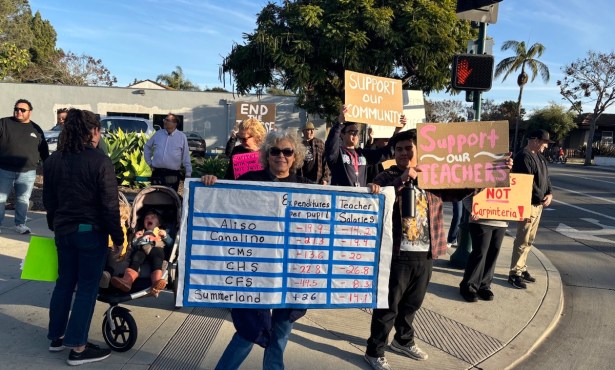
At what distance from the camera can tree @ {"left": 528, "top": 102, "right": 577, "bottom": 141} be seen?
150 ft

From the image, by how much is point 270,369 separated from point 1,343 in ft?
7.80

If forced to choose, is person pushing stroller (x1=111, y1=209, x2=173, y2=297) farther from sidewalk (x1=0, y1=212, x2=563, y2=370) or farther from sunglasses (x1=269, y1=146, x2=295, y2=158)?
sunglasses (x1=269, y1=146, x2=295, y2=158)

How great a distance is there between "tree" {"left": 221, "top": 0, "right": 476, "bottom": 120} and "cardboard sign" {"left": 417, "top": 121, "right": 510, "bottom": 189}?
36.4 feet

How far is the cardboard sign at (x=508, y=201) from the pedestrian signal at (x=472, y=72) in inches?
52.9

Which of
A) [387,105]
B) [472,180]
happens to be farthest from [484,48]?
[472,180]

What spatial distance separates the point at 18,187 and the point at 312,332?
5249 mm

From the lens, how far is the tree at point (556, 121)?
45.7 m

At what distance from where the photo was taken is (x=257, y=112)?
973cm

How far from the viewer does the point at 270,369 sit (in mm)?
3010

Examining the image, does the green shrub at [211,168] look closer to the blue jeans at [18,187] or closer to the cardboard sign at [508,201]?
the blue jeans at [18,187]

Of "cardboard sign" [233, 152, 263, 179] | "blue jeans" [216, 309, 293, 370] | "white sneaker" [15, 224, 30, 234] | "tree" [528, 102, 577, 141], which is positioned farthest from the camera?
"tree" [528, 102, 577, 141]

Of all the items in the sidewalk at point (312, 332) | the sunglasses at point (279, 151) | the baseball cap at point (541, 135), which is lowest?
the sidewalk at point (312, 332)

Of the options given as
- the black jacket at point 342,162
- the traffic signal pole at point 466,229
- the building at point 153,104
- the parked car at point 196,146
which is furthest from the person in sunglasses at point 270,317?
the building at point 153,104

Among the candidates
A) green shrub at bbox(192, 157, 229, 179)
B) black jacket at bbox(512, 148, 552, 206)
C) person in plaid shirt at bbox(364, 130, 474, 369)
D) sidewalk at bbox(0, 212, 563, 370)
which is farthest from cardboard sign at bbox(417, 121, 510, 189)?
green shrub at bbox(192, 157, 229, 179)
